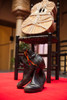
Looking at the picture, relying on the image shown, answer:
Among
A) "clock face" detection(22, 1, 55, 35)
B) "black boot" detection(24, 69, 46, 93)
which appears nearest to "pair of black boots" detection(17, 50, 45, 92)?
"black boot" detection(24, 69, 46, 93)

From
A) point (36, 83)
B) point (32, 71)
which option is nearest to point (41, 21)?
point (32, 71)

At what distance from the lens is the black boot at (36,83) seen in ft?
5.04

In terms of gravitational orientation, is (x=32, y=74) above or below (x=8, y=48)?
below

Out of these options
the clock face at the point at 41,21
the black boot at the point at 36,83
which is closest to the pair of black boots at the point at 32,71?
the black boot at the point at 36,83

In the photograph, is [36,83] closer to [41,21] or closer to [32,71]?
[32,71]

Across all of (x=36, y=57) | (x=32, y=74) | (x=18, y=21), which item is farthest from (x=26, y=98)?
(x=18, y=21)

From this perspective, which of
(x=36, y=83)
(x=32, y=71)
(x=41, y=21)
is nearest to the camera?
(x=36, y=83)

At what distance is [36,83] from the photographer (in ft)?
5.42

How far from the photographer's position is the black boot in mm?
1537

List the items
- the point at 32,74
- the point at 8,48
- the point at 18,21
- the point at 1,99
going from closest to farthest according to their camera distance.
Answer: the point at 1,99, the point at 32,74, the point at 18,21, the point at 8,48

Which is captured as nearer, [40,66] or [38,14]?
[40,66]

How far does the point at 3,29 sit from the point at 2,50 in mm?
1592

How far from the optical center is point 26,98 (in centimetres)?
128

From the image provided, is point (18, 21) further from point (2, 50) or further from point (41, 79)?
point (41, 79)
